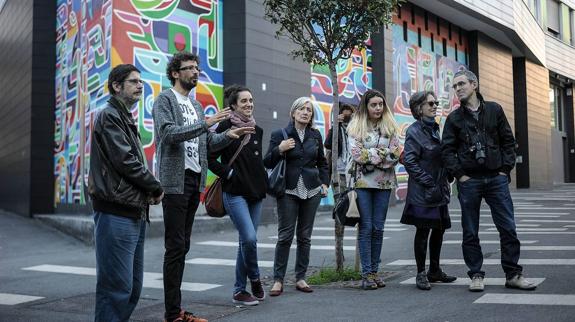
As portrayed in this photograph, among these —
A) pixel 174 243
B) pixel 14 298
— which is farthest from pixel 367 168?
pixel 14 298

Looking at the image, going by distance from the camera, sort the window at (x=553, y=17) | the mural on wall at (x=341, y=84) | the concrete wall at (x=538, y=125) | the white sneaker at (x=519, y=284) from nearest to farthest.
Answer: the white sneaker at (x=519, y=284), the mural on wall at (x=341, y=84), the concrete wall at (x=538, y=125), the window at (x=553, y=17)

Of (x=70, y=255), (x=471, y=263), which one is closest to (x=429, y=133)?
(x=471, y=263)

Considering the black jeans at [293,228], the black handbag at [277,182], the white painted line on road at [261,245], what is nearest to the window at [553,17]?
the white painted line on road at [261,245]

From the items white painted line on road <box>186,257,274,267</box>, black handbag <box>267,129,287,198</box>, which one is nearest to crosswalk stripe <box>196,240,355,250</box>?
white painted line on road <box>186,257,274,267</box>

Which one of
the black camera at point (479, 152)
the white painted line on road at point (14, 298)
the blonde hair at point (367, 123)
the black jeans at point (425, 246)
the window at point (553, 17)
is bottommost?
the white painted line on road at point (14, 298)

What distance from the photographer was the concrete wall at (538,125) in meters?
34.4

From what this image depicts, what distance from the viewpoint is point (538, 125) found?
3556 cm

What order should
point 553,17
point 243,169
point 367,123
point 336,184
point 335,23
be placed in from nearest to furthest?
point 243,169 < point 367,123 < point 336,184 < point 335,23 < point 553,17

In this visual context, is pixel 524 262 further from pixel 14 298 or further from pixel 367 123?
pixel 14 298

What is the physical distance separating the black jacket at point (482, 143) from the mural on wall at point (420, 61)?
15.2m

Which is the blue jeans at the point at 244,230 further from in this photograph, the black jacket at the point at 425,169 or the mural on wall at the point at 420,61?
the mural on wall at the point at 420,61

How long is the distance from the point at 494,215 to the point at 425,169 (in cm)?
79

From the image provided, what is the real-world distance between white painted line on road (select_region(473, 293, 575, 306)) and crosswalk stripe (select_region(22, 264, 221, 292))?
3.06m

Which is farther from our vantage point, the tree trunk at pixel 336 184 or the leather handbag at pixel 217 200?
the tree trunk at pixel 336 184
